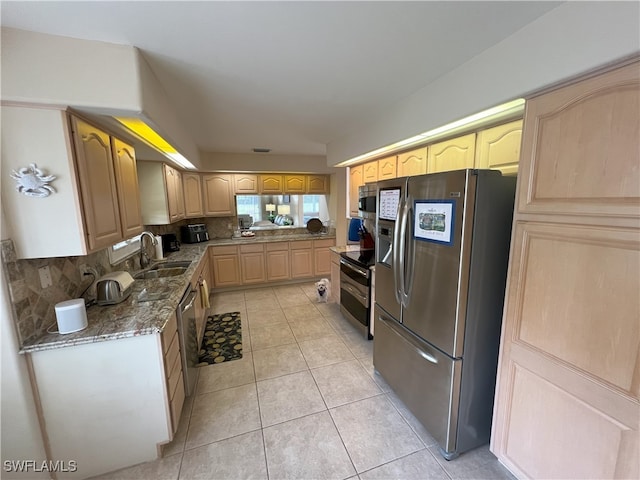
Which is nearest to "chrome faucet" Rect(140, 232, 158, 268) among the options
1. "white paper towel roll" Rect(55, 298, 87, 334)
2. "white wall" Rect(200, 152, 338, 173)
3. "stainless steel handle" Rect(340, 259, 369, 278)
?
"white paper towel roll" Rect(55, 298, 87, 334)

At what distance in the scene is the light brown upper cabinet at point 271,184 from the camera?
4703 mm

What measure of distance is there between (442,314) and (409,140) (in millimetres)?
1476

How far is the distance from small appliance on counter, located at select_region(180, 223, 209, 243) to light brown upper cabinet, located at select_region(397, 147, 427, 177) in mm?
3433

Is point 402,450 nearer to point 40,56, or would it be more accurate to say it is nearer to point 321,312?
point 321,312

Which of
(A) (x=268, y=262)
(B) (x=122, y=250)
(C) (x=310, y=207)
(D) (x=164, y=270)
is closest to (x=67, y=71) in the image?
(B) (x=122, y=250)

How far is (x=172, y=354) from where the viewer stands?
176 cm

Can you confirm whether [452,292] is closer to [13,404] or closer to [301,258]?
[13,404]

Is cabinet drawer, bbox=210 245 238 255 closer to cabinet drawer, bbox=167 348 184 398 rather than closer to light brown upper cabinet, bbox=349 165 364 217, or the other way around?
light brown upper cabinet, bbox=349 165 364 217

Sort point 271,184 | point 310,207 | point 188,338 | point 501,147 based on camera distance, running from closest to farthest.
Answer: point 501,147
point 188,338
point 271,184
point 310,207

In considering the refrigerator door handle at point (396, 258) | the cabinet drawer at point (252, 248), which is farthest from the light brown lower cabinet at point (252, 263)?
the refrigerator door handle at point (396, 258)

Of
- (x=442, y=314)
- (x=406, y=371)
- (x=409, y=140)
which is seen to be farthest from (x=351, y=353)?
(x=409, y=140)

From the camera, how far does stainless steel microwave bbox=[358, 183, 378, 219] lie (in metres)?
2.77

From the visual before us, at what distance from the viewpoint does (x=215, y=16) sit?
1.12 metres

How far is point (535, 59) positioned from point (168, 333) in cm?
253
